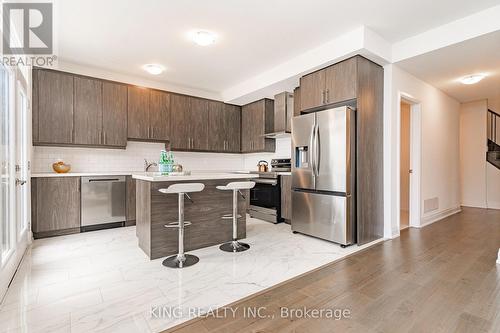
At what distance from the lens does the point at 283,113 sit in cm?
487

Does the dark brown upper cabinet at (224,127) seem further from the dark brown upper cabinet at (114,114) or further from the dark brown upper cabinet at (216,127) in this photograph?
the dark brown upper cabinet at (114,114)

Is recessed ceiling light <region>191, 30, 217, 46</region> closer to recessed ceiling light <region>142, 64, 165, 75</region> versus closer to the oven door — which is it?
recessed ceiling light <region>142, 64, 165, 75</region>

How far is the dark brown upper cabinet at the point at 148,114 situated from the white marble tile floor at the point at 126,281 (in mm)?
2049

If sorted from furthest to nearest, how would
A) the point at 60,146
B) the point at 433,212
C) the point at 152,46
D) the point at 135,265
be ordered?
the point at 433,212, the point at 60,146, the point at 152,46, the point at 135,265

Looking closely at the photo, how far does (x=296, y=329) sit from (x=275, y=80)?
3717mm

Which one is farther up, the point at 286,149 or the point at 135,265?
the point at 286,149

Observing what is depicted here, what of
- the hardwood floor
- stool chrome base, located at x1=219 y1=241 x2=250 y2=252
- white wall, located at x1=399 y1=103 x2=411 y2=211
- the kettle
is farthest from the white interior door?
white wall, located at x1=399 y1=103 x2=411 y2=211

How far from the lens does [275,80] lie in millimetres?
4312

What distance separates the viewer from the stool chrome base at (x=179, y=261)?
102 inches

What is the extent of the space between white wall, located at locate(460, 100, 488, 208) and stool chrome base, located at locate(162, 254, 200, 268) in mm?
7253

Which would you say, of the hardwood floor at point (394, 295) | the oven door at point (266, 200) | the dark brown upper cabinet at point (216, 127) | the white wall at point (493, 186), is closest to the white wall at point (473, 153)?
the white wall at point (493, 186)

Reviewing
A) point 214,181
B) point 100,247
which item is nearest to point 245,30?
point 214,181

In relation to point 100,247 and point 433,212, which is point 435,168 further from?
point 100,247

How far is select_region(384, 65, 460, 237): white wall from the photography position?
12.0ft
